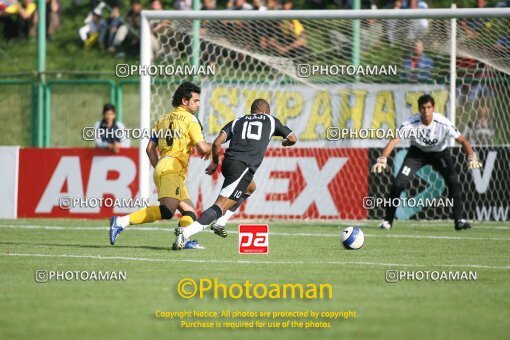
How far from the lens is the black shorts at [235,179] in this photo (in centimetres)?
1291

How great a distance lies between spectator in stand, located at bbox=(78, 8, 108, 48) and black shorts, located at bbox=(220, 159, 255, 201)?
13.3 m

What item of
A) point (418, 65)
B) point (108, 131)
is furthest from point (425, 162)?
point (108, 131)

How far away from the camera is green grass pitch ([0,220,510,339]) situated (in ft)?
23.2

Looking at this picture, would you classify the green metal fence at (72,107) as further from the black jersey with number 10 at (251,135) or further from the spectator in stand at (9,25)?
A: the black jersey with number 10 at (251,135)

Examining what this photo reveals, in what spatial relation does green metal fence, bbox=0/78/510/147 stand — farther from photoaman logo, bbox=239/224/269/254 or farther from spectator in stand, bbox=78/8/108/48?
photoaman logo, bbox=239/224/269/254

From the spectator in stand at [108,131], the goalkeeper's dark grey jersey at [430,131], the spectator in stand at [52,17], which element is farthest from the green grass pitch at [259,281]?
the spectator in stand at [52,17]

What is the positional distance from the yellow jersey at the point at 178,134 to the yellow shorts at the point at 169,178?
0.13ft

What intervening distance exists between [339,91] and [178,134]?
24.6 feet

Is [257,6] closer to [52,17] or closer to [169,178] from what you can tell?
[52,17]

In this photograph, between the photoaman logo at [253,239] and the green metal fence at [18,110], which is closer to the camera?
the photoaman logo at [253,239]

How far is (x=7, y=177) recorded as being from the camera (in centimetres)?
1941

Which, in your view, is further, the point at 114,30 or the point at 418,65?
the point at 114,30

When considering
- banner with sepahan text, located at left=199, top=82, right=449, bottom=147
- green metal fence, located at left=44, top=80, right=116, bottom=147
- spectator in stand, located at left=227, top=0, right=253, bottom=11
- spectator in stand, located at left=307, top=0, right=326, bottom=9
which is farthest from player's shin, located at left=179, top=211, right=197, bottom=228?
spectator in stand, located at left=307, top=0, right=326, bottom=9

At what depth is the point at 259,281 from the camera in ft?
30.7
